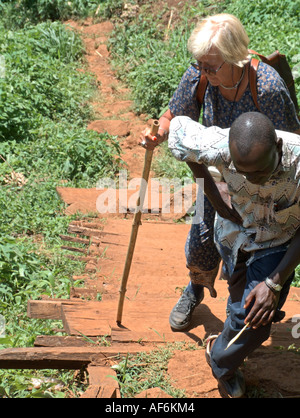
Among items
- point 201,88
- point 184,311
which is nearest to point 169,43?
point 201,88

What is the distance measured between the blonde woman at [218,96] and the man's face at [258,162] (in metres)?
0.44

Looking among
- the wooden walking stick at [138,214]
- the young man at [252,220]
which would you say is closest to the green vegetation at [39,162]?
the wooden walking stick at [138,214]

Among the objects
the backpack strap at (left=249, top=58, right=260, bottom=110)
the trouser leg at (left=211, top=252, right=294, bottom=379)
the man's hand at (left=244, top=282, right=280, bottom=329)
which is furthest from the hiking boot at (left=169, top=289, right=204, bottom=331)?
the backpack strap at (left=249, top=58, right=260, bottom=110)

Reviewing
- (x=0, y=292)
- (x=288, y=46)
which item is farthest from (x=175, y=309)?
(x=288, y=46)

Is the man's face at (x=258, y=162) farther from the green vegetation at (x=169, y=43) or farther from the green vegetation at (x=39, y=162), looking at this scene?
the green vegetation at (x=169, y=43)

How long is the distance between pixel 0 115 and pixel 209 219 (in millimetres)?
4041

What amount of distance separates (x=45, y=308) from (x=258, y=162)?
193 cm

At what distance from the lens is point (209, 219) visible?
3.56 metres

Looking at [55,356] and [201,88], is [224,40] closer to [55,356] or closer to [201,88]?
[201,88]

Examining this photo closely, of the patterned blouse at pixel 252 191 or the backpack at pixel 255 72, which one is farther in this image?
the backpack at pixel 255 72

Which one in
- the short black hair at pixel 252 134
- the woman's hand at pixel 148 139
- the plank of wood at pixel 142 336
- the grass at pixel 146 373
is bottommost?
the plank of wood at pixel 142 336

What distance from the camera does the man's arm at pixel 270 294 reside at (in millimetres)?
2783
